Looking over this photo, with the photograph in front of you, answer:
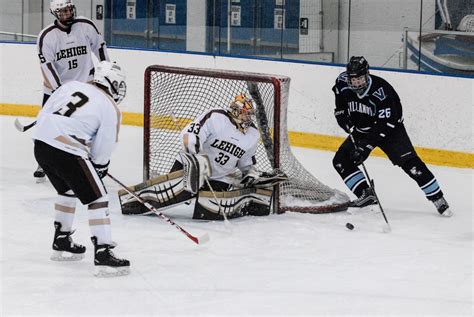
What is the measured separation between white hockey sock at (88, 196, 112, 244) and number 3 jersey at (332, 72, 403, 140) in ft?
6.70

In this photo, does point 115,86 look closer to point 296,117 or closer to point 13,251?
point 13,251

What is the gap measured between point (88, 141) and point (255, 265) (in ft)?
3.10

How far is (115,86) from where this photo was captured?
4.34m

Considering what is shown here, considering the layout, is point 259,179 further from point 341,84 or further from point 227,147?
point 341,84

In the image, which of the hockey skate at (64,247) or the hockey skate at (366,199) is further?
the hockey skate at (366,199)

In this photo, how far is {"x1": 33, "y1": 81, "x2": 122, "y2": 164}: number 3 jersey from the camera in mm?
4207

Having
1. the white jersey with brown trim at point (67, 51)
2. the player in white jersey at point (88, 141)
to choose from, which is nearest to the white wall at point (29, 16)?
the white jersey with brown trim at point (67, 51)

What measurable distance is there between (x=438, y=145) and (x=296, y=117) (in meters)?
1.26

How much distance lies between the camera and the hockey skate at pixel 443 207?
5848 millimetres

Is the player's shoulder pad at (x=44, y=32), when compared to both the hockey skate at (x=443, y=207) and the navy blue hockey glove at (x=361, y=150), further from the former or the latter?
the hockey skate at (x=443, y=207)

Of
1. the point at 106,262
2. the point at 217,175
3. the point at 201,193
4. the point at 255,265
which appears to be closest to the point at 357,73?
the point at 217,175

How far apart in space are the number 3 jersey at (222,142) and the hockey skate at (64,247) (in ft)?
3.19

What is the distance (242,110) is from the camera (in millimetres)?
5461

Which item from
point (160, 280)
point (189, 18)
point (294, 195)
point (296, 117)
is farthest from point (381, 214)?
point (189, 18)
